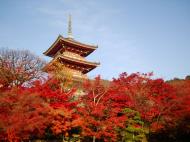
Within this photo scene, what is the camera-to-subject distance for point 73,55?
36.8m

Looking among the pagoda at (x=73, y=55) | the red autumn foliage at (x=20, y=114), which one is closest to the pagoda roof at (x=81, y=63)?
the pagoda at (x=73, y=55)

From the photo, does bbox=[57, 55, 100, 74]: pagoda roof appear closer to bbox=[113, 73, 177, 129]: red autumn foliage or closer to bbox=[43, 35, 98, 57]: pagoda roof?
bbox=[43, 35, 98, 57]: pagoda roof

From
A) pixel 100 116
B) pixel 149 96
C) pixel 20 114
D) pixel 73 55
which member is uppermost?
pixel 73 55

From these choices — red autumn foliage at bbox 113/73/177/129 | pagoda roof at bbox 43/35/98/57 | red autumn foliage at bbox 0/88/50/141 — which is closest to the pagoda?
pagoda roof at bbox 43/35/98/57

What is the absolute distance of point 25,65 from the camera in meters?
33.5

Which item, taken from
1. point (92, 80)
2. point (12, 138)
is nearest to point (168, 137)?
point (92, 80)

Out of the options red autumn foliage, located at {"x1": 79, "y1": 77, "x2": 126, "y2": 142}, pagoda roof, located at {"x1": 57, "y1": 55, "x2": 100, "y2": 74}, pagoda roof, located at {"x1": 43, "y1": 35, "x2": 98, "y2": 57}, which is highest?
pagoda roof, located at {"x1": 43, "y1": 35, "x2": 98, "y2": 57}

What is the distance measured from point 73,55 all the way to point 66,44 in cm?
191

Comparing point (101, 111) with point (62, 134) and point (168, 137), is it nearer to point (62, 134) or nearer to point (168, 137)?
point (62, 134)

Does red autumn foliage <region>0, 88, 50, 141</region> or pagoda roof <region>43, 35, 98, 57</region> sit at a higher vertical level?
pagoda roof <region>43, 35, 98, 57</region>

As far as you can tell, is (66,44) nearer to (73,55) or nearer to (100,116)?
→ (73,55)

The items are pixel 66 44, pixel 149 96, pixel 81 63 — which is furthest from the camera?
pixel 66 44

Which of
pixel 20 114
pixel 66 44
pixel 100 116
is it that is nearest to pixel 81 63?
pixel 66 44

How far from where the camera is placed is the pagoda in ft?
111
